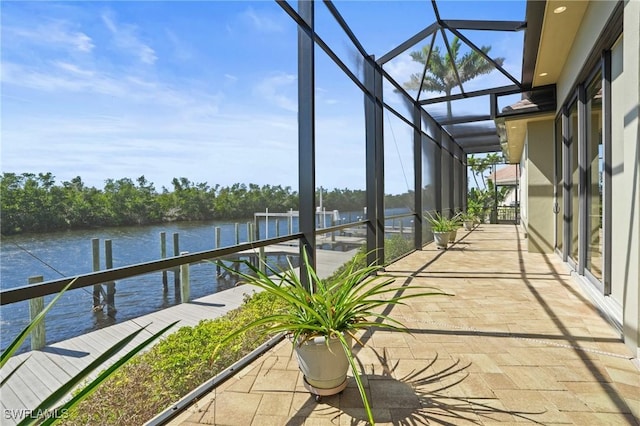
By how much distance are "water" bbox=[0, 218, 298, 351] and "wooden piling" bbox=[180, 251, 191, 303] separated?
0.06 metres

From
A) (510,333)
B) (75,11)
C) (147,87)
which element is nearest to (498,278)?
(510,333)

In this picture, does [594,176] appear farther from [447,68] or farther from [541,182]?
[447,68]

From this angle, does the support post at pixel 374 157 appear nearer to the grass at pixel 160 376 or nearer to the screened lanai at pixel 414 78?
the screened lanai at pixel 414 78

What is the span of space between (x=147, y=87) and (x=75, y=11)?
2.03 feet

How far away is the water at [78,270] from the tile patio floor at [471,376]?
2.22 feet

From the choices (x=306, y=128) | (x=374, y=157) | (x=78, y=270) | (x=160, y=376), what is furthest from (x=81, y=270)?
(x=374, y=157)

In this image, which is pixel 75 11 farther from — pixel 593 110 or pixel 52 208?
pixel 593 110

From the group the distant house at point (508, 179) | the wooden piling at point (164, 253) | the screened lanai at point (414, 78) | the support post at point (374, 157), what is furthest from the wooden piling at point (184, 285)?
the distant house at point (508, 179)

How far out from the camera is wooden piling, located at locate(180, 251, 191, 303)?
2416 millimetres

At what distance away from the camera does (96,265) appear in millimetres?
1783

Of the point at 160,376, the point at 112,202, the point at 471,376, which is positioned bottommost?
the point at 471,376

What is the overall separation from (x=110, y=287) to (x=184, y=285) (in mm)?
740

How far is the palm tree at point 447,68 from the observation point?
6.16 metres

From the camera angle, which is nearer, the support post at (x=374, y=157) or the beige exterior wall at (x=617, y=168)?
the beige exterior wall at (x=617, y=168)
